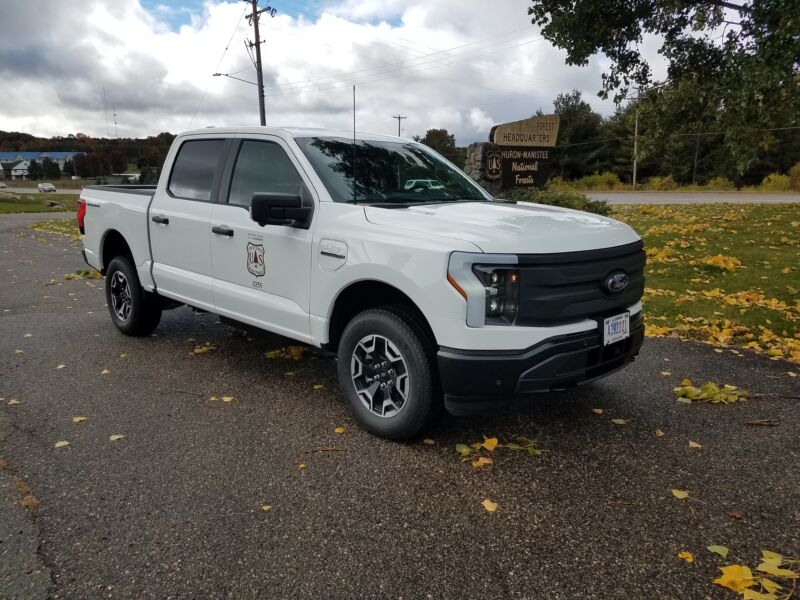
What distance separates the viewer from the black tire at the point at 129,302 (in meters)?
5.86

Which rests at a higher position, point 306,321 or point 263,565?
point 306,321

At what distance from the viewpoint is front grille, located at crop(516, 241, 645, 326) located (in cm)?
317

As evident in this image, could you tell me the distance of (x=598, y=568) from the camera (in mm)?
2553

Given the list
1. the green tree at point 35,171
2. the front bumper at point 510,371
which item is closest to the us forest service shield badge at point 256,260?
the front bumper at point 510,371

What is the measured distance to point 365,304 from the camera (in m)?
3.94

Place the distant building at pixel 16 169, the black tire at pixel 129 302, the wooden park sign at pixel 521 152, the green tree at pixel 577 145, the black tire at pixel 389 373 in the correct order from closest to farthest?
the black tire at pixel 389 373 → the black tire at pixel 129 302 → the wooden park sign at pixel 521 152 → the green tree at pixel 577 145 → the distant building at pixel 16 169

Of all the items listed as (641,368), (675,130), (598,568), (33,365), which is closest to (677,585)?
(598,568)

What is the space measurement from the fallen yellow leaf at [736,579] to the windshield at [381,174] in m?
2.73

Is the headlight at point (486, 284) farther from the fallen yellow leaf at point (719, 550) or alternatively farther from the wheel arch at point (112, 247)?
the wheel arch at point (112, 247)

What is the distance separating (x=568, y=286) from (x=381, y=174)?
1675 millimetres

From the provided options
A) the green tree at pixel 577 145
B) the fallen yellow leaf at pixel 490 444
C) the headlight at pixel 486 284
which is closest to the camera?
the headlight at pixel 486 284

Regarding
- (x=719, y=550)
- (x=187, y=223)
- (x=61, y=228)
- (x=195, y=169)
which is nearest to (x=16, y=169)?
(x=61, y=228)

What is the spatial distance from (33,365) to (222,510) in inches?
128

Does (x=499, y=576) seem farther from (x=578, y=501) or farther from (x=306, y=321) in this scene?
(x=306, y=321)
